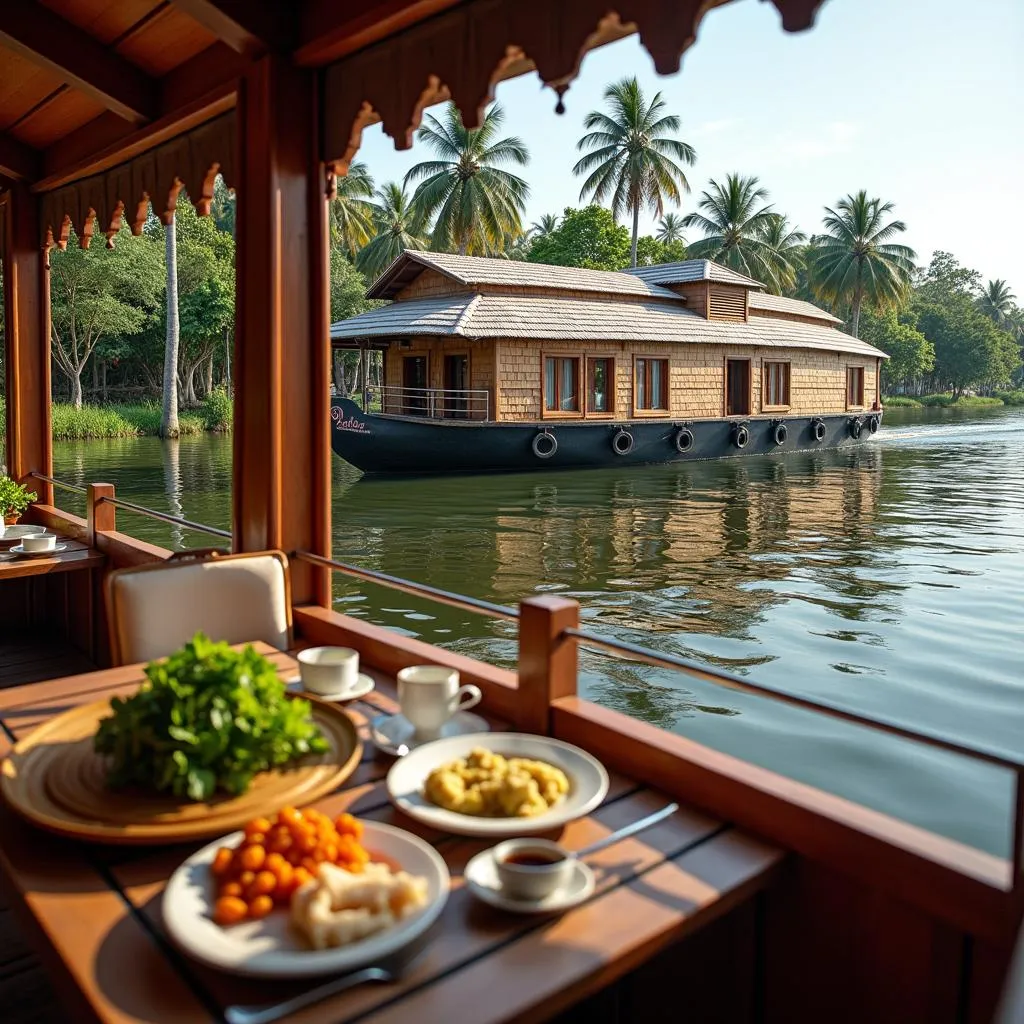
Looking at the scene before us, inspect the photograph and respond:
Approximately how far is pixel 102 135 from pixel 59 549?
6.99ft

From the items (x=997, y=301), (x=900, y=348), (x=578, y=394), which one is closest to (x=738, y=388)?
(x=578, y=394)

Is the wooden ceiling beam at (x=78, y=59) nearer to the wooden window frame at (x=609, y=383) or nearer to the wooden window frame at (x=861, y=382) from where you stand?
the wooden window frame at (x=609, y=383)

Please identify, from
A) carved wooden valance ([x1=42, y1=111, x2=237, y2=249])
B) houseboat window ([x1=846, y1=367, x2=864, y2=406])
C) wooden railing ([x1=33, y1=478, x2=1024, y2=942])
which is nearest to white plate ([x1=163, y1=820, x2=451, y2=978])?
wooden railing ([x1=33, y1=478, x2=1024, y2=942])

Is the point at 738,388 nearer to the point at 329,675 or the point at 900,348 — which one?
the point at 329,675

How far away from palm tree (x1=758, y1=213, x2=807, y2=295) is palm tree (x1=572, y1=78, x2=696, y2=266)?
9.04 metres

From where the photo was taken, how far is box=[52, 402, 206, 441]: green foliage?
26438 mm

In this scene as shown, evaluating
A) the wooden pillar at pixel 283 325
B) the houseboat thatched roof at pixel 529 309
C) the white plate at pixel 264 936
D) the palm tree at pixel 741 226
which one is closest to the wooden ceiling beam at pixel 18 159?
the wooden pillar at pixel 283 325

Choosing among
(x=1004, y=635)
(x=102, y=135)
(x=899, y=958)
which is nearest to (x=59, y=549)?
(x=102, y=135)

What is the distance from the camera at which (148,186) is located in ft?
15.1

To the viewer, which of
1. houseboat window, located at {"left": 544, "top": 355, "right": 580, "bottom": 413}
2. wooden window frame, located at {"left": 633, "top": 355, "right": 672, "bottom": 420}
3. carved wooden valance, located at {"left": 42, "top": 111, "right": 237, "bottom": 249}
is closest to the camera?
carved wooden valance, located at {"left": 42, "top": 111, "right": 237, "bottom": 249}

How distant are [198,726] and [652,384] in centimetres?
2028

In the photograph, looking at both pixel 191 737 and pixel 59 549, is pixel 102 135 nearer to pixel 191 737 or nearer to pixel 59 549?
pixel 59 549

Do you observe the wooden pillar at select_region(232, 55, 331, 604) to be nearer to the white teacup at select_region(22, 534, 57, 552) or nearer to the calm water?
the white teacup at select_region(22, 534, 57, 552)

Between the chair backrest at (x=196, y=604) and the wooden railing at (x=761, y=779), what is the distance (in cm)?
50
